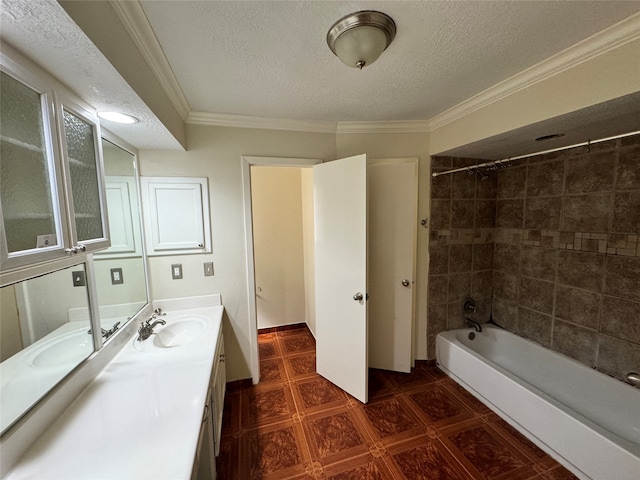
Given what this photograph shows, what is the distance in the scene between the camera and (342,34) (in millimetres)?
1071

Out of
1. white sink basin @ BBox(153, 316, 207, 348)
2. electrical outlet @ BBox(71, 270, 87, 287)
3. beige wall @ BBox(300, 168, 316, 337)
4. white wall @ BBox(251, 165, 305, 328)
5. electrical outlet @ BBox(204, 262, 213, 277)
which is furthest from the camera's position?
white wall @ BBox(251, 165, 305, 328)

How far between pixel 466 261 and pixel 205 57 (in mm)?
2683

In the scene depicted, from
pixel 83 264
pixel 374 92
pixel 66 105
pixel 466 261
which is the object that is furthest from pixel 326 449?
pixel 374 92

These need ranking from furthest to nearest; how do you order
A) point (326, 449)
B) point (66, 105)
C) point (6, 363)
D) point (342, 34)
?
point (326, 449)
point (342, 34)
point (66, 105)
point (6, 363)

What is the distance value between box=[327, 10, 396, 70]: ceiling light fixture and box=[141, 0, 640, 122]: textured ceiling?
3cm

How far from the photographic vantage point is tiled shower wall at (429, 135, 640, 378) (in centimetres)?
169

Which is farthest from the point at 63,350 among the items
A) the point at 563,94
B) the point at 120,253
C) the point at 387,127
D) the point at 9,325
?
the point at 563,94

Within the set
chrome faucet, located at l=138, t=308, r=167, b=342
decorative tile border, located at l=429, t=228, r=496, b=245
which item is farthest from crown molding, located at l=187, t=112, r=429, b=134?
chrome faucet, located at l=138, t=308, r=167, b=342

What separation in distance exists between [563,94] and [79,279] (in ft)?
8.71

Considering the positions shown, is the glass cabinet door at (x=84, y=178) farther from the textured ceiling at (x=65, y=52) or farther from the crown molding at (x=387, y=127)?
the crown molding at (x=387, y=127)

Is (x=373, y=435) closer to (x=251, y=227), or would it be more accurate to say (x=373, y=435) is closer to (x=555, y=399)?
(x=555, y=399)

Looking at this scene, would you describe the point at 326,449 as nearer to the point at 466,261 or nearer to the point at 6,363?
the point at 6,363

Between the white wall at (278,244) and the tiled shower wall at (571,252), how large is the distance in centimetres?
172

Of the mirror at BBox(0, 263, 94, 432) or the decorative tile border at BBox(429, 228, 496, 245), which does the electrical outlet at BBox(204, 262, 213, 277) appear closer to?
the mirror at BBox(0, 263, 94, 432)
